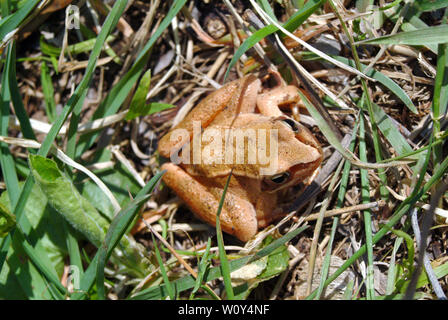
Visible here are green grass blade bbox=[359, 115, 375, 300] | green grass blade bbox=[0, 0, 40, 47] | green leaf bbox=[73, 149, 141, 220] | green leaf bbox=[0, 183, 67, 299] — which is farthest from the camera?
green leaf bbox=[73, 149, 141, 220]

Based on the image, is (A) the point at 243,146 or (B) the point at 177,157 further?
(B) the point at 177,157

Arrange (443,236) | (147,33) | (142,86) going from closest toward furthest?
1. (443,236)
2. (142,86)
3. (147,33)

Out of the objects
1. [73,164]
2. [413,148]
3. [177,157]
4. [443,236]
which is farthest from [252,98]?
[443,236]

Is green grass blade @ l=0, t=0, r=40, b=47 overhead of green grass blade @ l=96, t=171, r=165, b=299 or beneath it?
overhead

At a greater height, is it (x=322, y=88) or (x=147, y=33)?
(x=147, y=33)

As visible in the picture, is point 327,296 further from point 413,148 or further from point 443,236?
point 413,148

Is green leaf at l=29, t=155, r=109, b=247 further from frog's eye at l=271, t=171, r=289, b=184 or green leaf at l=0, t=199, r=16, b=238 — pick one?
frog's eye at l=271, t=171, r=289, b=184

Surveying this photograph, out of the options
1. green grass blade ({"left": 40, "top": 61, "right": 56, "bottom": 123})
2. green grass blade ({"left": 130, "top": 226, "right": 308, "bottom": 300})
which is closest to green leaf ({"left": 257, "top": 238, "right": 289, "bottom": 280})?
green grass blade ({"left": 130, "top": 226, "right": 308, "bottom": 300})

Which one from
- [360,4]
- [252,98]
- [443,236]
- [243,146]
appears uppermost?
A: [360,4]

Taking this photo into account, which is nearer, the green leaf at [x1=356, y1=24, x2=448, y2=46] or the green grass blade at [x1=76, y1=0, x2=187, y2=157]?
the green leaf at [x1=356, y1=24, x2=448, y2=46]
